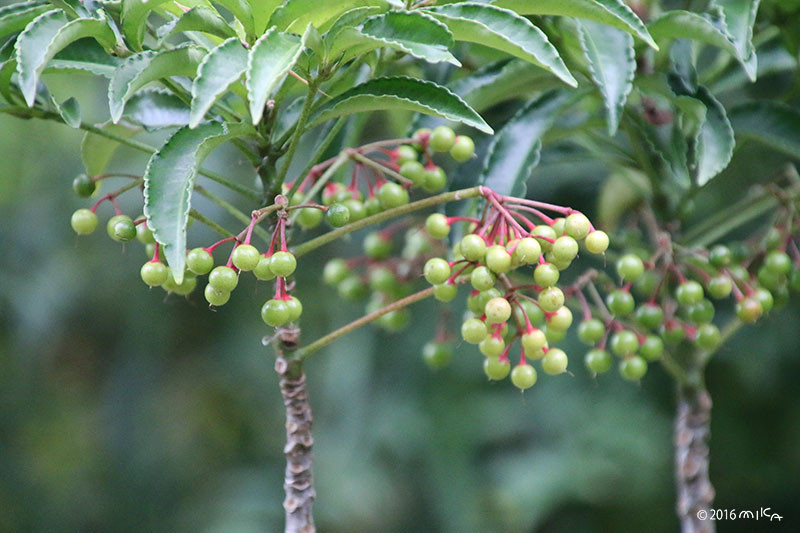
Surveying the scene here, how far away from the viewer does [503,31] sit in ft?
2.01

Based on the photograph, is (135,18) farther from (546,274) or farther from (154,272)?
(546,274)

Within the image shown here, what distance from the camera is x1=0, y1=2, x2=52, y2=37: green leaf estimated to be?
0.68 metres

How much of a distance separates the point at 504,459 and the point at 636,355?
3.12 ft

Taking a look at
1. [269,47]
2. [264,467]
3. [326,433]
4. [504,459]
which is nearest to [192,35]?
[269,47]

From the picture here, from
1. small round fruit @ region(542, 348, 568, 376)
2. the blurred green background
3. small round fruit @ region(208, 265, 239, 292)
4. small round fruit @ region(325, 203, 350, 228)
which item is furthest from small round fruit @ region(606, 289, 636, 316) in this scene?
the blurred green background

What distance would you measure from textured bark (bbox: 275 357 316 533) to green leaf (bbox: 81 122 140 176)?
0.30m

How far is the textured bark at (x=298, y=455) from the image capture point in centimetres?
77

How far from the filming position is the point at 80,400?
251 cm

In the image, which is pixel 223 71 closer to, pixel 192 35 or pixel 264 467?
pixel 192 35

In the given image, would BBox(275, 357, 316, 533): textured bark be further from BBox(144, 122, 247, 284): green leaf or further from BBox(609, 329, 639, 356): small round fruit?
BBox(609, 329, 639, 356): small round fruit

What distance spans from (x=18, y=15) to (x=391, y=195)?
0.37 m

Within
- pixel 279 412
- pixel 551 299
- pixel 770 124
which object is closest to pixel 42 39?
pixel 551 299

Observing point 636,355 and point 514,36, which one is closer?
point 514,36

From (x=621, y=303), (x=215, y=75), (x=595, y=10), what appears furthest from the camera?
(x=621, y=303)
